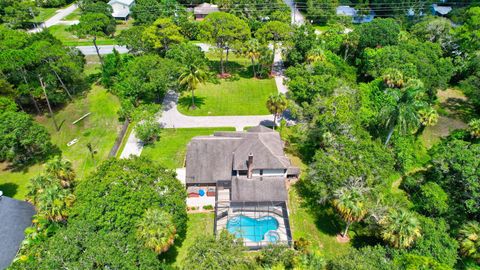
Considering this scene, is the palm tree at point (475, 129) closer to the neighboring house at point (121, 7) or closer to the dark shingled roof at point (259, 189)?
the dark shingled roof at point (259, 189)

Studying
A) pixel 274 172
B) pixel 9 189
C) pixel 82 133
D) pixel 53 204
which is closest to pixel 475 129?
pixel 274 172

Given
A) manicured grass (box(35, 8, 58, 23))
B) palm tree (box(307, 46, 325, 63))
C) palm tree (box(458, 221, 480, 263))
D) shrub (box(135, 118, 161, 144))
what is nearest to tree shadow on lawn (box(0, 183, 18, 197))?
shrub (box(135, 118, 161, 144))

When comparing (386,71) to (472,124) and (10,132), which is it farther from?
(10,132)

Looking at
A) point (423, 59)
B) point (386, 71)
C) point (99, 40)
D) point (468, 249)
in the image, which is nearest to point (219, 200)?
point (468, 249)

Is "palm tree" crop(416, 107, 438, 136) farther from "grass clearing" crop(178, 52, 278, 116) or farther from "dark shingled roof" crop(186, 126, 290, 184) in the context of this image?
"grass clearing" crop(178, 52, 278, 116)

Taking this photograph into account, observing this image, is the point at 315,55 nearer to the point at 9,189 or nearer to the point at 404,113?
the point at 404,113

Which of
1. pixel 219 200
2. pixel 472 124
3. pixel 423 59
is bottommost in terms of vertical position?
pixel 219 200

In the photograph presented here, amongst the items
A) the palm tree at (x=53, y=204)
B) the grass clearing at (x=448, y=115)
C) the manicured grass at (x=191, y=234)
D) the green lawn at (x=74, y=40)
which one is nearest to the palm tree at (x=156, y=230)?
the manicured grass at (x=191, y=234)
